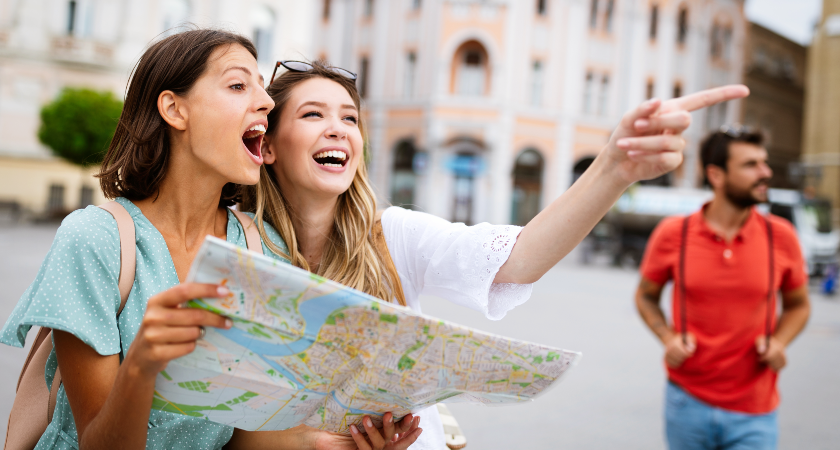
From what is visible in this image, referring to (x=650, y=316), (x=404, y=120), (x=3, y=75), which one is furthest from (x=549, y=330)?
(x=3, y=75)

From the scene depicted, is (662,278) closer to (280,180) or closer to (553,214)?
(553,214)

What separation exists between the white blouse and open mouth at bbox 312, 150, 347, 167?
0.24 meters

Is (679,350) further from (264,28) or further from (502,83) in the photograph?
(502,83)

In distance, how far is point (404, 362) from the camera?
1249mm

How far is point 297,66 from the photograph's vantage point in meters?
2.06

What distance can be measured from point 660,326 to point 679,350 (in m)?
0.34

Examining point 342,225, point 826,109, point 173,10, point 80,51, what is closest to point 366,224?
point 342,225

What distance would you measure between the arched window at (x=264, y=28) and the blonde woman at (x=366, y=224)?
23.7 meters

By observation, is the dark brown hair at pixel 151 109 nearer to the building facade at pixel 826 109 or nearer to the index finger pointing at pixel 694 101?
the index finger pointing at pixel 694 101

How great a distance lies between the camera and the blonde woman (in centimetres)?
166

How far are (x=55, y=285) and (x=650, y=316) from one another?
2.89 m

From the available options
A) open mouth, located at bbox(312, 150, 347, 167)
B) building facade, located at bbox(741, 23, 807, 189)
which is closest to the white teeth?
open mouth, located at bbox(312, 150, 347, 167)

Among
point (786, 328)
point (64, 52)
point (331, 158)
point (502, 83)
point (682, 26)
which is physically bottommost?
point (786, 328)

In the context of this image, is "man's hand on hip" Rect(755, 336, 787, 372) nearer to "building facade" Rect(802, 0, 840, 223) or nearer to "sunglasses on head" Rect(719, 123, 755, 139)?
"sunglasses on head" Rect(719, 123, 755, 139)
